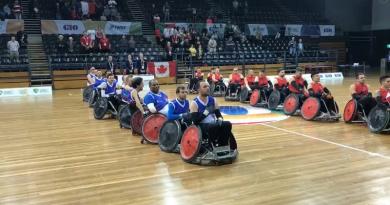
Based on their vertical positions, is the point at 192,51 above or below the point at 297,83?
above

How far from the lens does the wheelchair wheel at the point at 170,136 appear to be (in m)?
6.31

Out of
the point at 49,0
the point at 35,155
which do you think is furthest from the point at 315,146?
the point at 49,0

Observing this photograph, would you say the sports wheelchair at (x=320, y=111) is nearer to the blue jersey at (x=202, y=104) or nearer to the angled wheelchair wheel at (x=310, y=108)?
the angled wheelchair wheel at (x=310, y=108)

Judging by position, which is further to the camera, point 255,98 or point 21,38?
point 21,38

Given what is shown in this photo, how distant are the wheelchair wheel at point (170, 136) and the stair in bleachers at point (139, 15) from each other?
16020 mm

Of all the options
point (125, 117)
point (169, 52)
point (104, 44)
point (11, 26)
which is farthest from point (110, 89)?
point (11, 26)

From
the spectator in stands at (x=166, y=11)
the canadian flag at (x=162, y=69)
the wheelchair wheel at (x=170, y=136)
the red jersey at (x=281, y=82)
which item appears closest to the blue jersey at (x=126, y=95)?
the wheelchair wheel at (x=170, y=136)

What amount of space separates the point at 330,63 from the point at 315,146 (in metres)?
18.5

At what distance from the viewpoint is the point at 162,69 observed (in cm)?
1941

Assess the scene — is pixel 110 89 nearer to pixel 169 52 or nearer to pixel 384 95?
pixel 384 95

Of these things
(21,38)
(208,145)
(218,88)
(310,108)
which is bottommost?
(208,145)

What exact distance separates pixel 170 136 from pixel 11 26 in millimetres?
14737

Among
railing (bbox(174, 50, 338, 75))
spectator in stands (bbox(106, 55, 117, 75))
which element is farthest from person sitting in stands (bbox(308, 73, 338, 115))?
railing (bbox(174, 50, 338, 75))

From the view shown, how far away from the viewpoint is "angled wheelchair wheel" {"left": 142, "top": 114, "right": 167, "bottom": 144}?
7.00 metres
